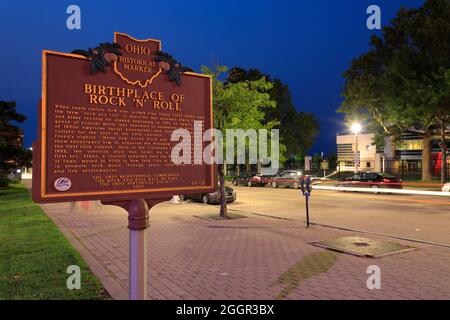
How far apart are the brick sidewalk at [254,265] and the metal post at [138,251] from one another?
138 centimetres

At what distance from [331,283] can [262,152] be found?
978 cm

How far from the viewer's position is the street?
5.63 metres

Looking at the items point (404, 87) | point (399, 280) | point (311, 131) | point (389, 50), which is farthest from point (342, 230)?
point (311, 131)

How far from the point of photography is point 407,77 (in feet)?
98.7

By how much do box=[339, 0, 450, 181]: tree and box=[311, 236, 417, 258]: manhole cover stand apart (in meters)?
22.3

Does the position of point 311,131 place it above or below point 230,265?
above

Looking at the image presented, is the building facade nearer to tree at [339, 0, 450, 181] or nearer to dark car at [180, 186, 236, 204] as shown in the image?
tree at [339, 0, 450, 181]

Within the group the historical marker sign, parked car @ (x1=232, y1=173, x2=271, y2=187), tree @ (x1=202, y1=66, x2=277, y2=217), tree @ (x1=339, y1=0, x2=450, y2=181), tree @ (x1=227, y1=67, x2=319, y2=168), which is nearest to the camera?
the historical marker sign

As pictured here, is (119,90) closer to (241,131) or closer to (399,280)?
(399,280)

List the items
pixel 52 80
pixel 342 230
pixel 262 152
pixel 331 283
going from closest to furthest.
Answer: pixel 52 80
pixel 331 283
pixel 342 230
pixel 262 152

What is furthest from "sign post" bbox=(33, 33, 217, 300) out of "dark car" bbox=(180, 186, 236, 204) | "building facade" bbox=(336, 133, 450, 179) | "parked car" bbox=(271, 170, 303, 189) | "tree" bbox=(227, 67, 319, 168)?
"tree" bbox=(227, 67, 319, 168)

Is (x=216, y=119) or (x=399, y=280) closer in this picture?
(x=399, y=280)

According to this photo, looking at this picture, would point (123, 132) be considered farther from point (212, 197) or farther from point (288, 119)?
point (288, 119)

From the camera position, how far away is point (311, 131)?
59656 mm
